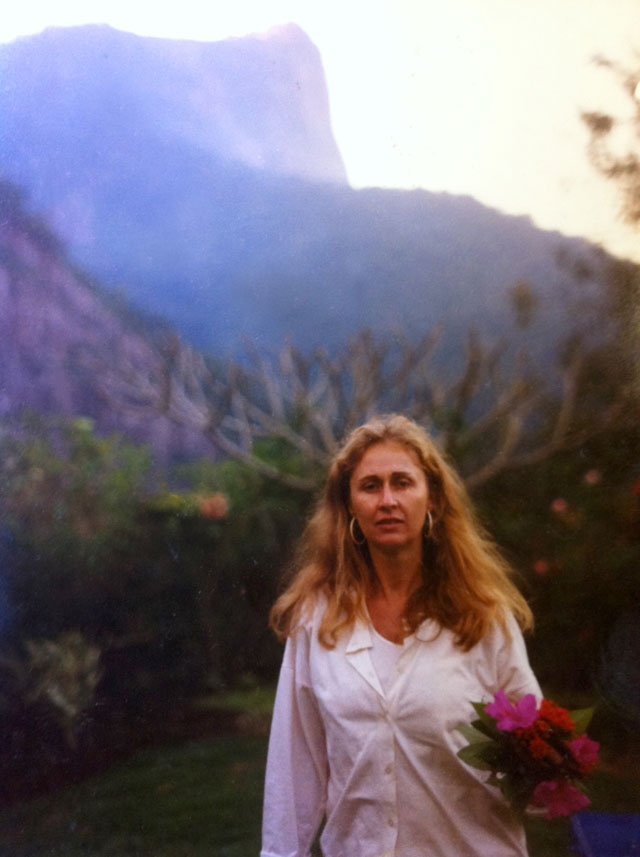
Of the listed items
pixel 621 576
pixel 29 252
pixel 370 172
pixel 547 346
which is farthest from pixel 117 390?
pixel 621 576

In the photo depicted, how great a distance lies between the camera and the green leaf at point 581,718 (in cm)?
388

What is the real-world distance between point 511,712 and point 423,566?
0.74 metres

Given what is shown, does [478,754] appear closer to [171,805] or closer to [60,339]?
[171,805]

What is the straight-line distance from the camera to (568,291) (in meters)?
4.49

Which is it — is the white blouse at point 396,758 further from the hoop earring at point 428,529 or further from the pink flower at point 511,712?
the hoop earring at point 428,529

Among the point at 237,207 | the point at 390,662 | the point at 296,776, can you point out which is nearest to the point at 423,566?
the point at 390,662

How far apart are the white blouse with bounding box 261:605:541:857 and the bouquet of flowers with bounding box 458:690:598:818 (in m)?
0.11

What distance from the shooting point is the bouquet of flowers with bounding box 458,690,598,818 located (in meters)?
3.64

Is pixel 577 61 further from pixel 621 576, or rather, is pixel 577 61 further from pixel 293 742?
pixel 293 742

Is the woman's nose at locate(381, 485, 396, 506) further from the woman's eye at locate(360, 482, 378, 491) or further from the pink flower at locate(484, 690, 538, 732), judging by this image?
the pink flower at locate(484, 690, 538, 732)

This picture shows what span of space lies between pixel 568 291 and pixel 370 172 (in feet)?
3.50

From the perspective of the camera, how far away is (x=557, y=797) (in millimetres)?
3734

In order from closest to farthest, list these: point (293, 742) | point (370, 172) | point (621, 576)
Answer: point (293, 742), point (621, 576), point (370, 172)

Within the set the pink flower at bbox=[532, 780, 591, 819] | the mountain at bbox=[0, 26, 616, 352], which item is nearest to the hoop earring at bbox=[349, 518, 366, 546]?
the mountain at bbox=[0, 26, 616, 352]
